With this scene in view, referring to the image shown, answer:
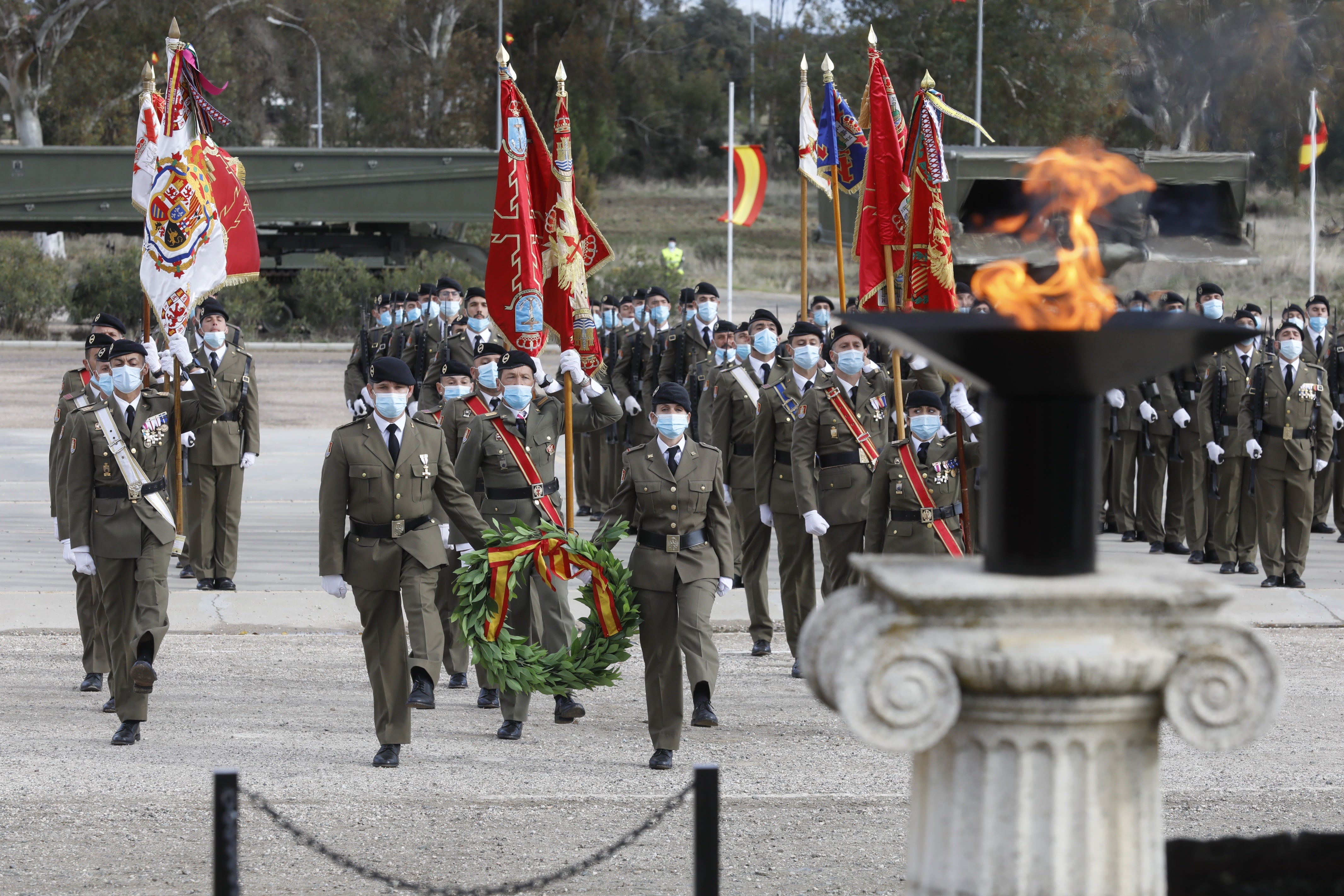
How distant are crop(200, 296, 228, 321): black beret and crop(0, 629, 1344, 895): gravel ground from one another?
11.4ft

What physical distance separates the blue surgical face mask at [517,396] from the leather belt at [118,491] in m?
1.83

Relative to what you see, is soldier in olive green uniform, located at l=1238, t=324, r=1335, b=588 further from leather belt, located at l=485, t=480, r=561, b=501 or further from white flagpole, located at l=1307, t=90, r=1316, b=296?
white flagpole, located at l=1307, t=90, r=1316, b=296

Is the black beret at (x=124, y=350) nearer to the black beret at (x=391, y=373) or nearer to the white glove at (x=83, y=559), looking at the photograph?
the white glove at (x=83, y=559)

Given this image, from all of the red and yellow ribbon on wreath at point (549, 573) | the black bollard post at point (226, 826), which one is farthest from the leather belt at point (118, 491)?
the black bollard post at point (226, 826)

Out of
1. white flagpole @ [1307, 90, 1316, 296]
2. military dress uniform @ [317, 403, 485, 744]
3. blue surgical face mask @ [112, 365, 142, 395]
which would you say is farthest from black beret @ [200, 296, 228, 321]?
white flagpole @ [1307, 90, 1316, 296]

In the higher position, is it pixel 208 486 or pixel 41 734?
pixel 208 486

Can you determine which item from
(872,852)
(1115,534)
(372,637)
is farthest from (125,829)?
(1115,534)

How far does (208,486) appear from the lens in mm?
11828

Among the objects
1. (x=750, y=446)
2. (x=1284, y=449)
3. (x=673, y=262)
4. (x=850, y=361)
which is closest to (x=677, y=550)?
(x=850, y=361)

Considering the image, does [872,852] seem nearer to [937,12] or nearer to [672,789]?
[672,789]

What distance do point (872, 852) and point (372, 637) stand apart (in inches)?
103

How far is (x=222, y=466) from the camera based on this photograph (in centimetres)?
1191

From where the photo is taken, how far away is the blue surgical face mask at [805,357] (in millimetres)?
10203

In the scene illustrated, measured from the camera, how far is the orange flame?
3629 millimetres
